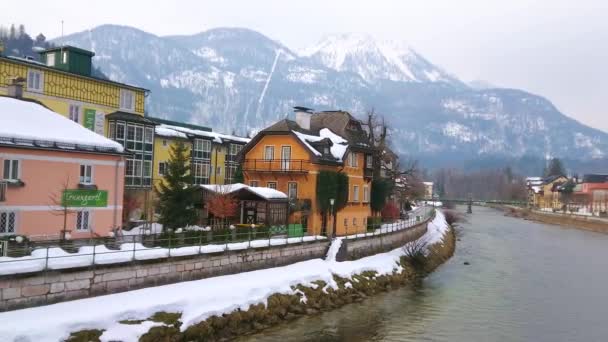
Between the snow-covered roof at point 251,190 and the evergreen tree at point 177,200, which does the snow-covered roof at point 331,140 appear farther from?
the evergreen tree at point 177,200

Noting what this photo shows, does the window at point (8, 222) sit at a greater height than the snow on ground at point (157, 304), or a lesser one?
greater

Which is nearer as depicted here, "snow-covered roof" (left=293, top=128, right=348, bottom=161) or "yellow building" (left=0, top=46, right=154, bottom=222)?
"yellow building" (left=0, top=46, right=154, bottom=222)

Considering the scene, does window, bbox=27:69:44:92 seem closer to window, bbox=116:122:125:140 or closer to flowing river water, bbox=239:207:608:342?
window, bbox=116:122:125:140

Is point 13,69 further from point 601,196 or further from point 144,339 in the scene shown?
point 601,196

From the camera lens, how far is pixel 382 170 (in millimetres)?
70250

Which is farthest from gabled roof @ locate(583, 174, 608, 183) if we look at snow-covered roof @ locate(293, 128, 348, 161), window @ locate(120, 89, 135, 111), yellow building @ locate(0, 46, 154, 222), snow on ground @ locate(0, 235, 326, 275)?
snow on ground @ locate(0, 235, 326, 275)

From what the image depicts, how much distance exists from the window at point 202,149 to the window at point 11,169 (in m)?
34.1

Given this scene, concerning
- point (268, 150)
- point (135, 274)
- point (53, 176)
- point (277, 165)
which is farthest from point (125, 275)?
point (268, 150)

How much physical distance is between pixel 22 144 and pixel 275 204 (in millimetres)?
20589

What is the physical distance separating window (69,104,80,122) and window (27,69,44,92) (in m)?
3.33

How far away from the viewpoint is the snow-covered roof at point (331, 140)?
1892 inches

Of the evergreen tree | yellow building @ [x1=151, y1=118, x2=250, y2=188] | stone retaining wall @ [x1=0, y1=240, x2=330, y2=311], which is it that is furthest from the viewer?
yellow building @ [x1=151, y1=118, x2=250, y2=188]

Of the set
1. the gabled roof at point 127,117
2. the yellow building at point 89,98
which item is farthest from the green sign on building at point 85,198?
the gabled roof at point 127,117

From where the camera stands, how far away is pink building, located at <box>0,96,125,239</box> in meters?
28.4
